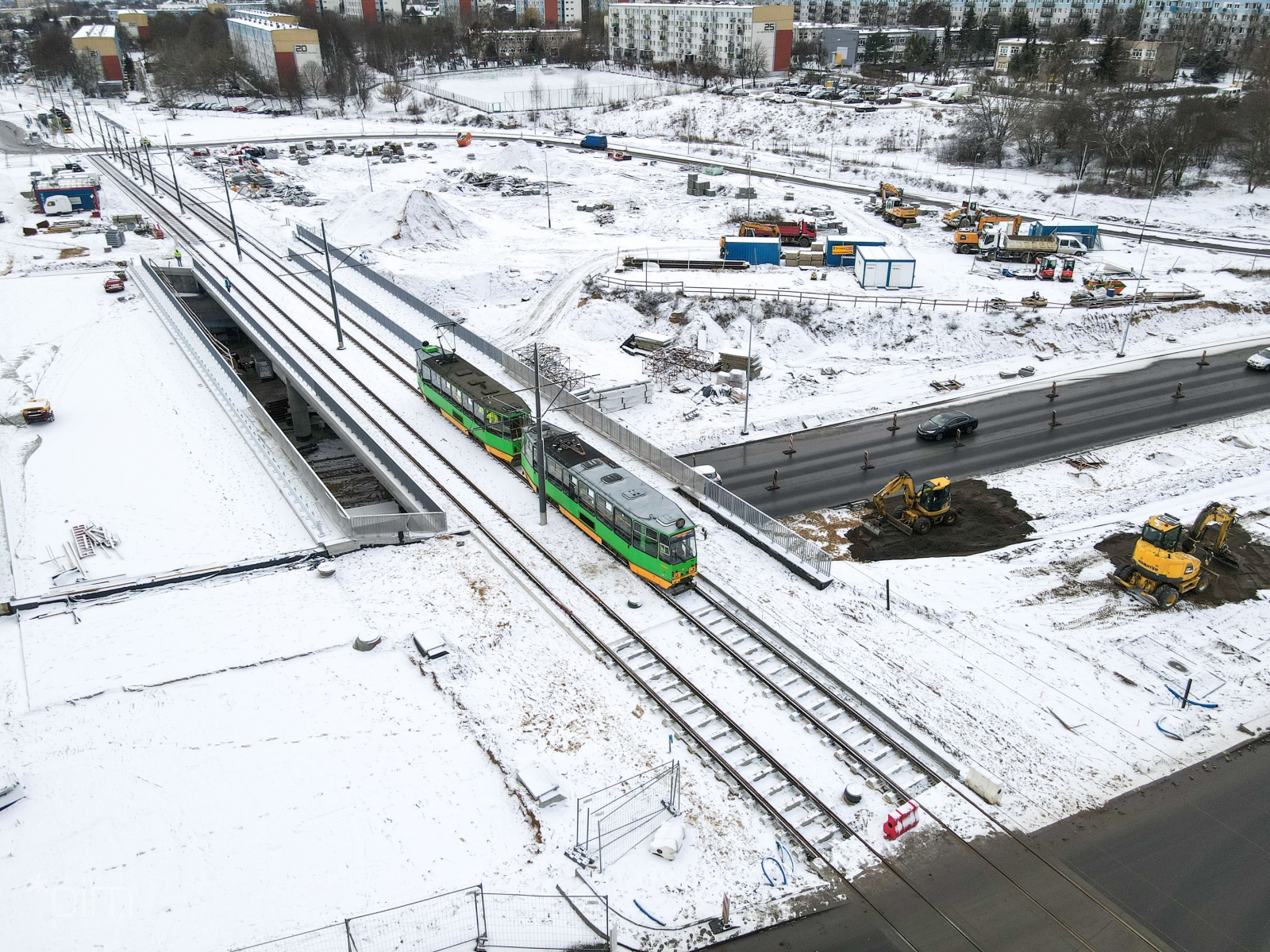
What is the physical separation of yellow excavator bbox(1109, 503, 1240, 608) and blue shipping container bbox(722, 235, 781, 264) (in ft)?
125

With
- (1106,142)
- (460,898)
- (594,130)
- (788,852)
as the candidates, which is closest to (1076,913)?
(788,852)

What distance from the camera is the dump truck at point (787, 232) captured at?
68.8 metres

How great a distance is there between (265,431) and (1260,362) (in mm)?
53637

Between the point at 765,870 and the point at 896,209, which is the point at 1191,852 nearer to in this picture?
the point at 765,870

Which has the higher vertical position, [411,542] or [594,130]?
[594,130]

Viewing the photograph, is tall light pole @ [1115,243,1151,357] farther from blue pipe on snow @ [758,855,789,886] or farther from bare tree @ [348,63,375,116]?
bare tree @ [348,63,375,116]

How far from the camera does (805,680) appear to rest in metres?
25.3

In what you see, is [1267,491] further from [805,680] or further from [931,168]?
[931,168]

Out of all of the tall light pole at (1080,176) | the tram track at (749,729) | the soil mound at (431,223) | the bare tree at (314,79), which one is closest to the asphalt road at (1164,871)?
the tram track at (749,729)

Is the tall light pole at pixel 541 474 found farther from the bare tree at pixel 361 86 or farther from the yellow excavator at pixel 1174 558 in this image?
the bare tree at pixel 361 86

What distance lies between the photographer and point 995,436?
42.0m

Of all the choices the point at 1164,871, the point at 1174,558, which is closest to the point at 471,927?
the point at 1164,871

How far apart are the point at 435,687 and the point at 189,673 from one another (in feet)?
23.2

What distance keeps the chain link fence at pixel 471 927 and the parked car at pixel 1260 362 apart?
164 feet
